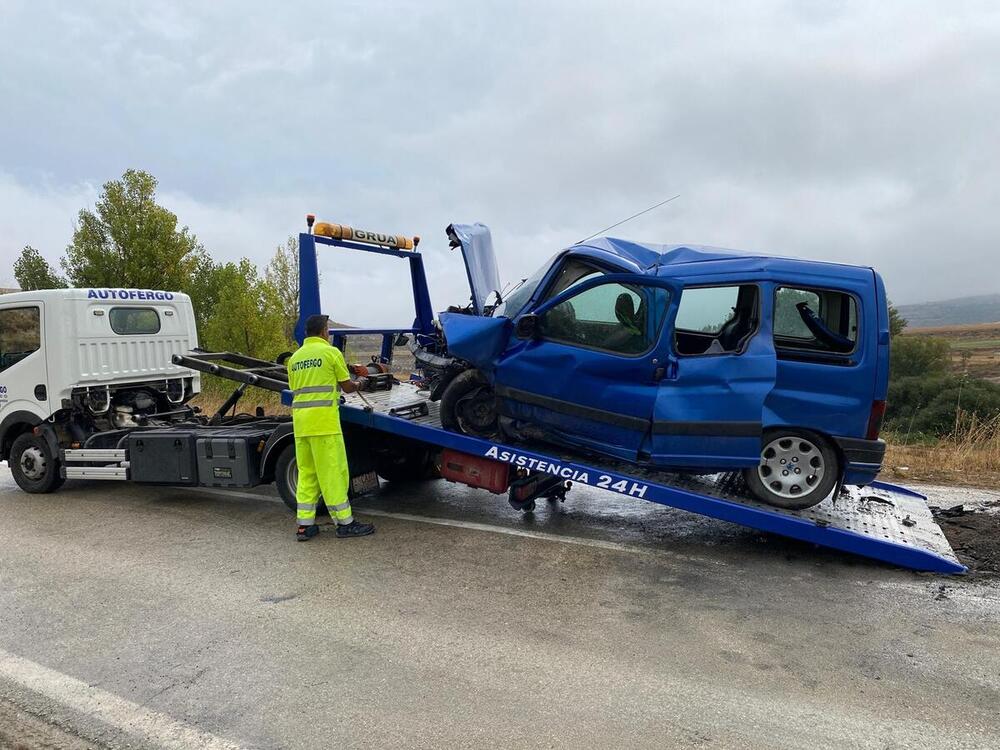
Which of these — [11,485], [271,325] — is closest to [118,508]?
[11,485]

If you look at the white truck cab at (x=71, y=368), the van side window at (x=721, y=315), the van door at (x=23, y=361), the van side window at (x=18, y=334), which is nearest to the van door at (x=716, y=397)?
the van side window at (x=721, y=315)

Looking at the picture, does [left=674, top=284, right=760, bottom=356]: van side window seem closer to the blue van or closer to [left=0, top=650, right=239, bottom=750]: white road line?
the blue van

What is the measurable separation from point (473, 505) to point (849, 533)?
3.22 meters

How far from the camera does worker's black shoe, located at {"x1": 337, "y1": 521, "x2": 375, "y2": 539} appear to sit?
560 centimetres

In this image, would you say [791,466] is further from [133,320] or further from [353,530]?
[133,320]

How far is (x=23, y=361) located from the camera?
23.3 ft

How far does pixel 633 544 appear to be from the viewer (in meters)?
5.40

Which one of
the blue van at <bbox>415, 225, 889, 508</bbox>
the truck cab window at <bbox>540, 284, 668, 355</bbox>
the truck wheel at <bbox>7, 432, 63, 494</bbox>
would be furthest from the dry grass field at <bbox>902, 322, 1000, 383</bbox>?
the truck wheel at <bbox>7, 432, 63, 494</bbox>

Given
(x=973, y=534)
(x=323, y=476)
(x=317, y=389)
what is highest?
(x=317, y=389)

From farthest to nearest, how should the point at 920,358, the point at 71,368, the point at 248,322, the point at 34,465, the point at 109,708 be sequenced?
the point at 920,358 → the point at 248,322 → the point at 34,465 → the point at 71,368 → the point at 109,708

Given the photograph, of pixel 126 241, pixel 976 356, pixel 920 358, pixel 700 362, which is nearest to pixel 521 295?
pixel 700 362

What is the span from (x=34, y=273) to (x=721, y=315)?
2904cm

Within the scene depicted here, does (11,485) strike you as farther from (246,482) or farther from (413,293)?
(413,293)

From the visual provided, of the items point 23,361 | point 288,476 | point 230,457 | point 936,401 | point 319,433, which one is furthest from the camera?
point 936,401
